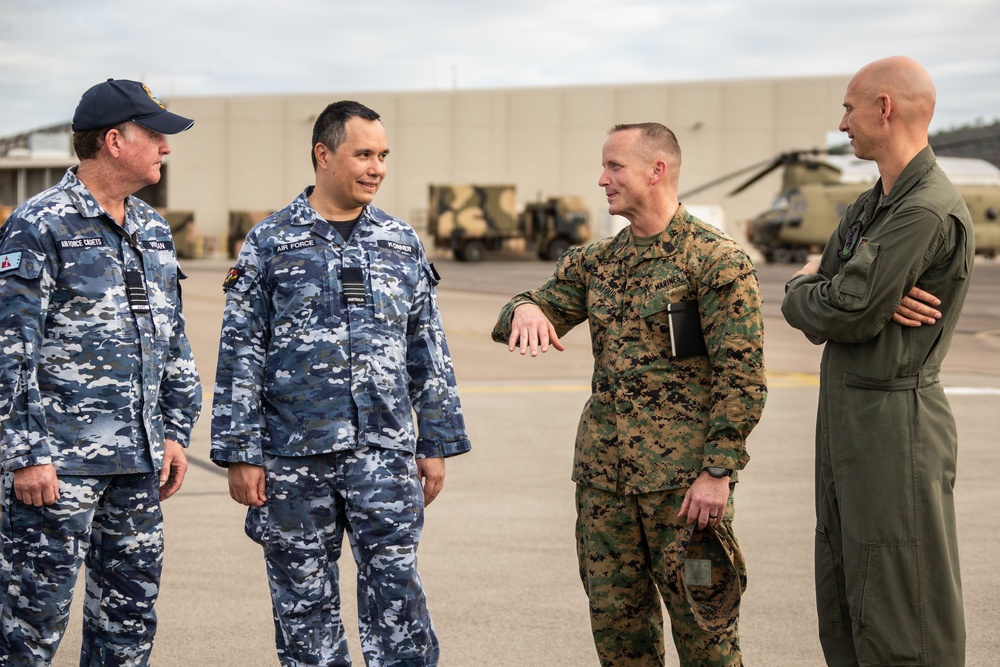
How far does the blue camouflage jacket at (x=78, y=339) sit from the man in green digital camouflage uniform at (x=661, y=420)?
114 centimetres

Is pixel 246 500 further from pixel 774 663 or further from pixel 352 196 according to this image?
pixel 774 663

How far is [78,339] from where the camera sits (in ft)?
11.8

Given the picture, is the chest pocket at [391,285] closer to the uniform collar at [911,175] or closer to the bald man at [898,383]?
the bald man at [898,383]

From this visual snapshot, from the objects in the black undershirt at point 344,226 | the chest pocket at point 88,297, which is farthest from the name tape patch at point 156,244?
the black undershirt at point 344,226

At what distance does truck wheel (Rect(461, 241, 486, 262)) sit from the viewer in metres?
47.5

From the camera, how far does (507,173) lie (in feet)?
185

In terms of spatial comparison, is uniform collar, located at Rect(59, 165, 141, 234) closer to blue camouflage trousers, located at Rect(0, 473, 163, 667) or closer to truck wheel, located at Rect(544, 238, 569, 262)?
blue camouflage trousers, located at Rect(0, 473, 163, 667)

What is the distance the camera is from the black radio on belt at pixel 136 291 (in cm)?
367

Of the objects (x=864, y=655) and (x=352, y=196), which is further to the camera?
(x=352, y=196)

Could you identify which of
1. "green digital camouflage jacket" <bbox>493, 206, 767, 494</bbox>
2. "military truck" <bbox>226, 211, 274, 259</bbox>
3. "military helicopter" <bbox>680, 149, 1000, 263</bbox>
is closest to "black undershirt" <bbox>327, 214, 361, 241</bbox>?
"green digital camouflage jacket" <bbox>493, 206, 767, 494</bbox>

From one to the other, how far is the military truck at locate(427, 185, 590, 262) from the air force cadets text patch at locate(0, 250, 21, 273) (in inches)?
1702

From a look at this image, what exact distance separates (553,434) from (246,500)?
650 centimetres

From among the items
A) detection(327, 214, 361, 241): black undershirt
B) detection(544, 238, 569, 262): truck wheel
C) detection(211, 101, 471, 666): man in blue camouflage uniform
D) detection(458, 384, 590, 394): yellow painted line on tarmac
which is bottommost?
detection(458, 384, 590, 394): yellow painted line on tarmac

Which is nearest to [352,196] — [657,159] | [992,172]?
[657,159]
